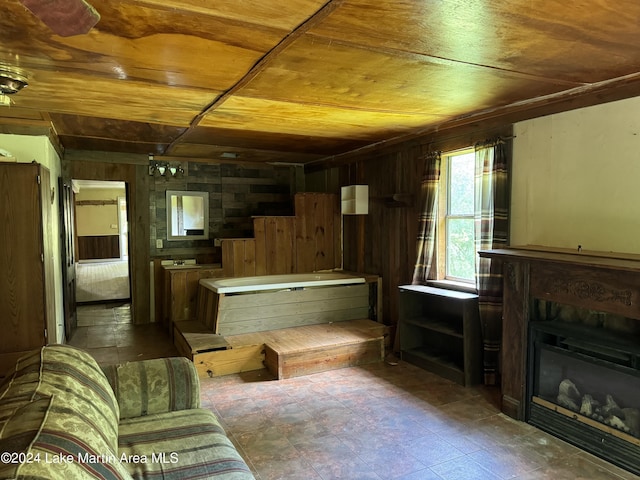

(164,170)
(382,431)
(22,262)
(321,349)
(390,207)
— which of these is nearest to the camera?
(382,431)

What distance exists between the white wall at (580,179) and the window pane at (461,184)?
1.96 feet

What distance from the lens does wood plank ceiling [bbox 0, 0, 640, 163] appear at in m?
1.76

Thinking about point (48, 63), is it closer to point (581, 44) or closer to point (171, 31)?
point (171, 31)

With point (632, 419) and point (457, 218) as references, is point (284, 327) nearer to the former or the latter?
point (457, 218)

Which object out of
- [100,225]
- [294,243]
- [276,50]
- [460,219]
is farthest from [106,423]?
[100,225]

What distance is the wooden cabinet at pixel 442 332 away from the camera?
12.3 ft

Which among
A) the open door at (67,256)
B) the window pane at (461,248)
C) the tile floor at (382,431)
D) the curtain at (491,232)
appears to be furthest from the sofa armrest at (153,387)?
the open door at (67,256)

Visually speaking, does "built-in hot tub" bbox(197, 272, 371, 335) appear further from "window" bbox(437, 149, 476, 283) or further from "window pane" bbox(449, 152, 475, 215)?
"window pane" bbox(449, 152, 475, 215)

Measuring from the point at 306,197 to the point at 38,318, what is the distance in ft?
11.2

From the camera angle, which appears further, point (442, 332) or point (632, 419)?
point (442, 332)

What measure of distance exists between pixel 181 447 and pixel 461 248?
314cm

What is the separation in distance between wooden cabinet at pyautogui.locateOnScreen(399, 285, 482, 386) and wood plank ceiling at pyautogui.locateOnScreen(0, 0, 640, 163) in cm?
160

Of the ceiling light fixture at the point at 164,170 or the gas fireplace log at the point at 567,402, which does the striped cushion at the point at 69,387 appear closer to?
the gas fireplace log at the point at 567,402

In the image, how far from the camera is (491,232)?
11.8 ft
